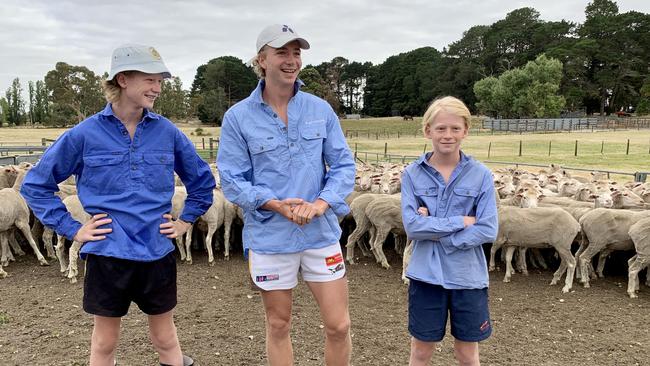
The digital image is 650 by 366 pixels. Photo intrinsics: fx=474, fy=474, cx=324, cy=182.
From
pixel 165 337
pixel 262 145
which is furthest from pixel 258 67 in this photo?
pixel 165 337

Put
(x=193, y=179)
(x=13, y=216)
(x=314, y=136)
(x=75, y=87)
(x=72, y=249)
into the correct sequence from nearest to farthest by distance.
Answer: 1. (x=314, y=136)
2. (x=193, y=179)
3. (x=72, y=249)
4. (x=13, y=216)
5. (x=75, y=87)

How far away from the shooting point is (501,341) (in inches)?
206

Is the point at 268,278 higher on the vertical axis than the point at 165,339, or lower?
higher

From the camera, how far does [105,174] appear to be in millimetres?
2990

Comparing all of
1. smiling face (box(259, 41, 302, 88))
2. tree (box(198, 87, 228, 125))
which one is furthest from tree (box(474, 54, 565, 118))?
smiling face (box(259, 41, 302, 88))

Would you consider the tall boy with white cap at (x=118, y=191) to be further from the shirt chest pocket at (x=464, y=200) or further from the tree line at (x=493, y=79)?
the tree line at (x=493, y=79)

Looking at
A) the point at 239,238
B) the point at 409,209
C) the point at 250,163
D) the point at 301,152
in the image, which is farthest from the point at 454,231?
the point at 239,238

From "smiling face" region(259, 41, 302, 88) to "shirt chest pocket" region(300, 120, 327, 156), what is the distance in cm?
30

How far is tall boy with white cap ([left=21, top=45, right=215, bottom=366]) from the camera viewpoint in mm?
2982

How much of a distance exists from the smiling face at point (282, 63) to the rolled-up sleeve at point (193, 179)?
2.76 feet

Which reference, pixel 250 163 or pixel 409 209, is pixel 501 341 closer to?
pixel 409 209

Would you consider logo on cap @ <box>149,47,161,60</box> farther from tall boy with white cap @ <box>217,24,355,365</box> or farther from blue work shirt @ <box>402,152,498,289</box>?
blue work shirt @ <box>402,152,498,289</box>

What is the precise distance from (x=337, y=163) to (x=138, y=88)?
1.36 metres

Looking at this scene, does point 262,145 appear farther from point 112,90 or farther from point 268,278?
point 112,90
